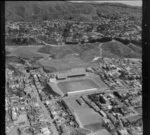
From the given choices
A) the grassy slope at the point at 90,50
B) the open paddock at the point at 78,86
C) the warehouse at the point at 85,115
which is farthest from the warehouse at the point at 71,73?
the grassy slope at the point at 90,50

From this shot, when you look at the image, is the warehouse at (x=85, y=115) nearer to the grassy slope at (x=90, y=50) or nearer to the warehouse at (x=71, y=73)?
the warehouse at (x=71, y=73)

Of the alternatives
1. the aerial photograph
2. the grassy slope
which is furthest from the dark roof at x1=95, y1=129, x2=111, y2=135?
the grassy slope

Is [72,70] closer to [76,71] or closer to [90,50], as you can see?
[76,71]

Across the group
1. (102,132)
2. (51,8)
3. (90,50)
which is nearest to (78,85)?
(102,132)

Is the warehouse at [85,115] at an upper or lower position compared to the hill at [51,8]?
lower

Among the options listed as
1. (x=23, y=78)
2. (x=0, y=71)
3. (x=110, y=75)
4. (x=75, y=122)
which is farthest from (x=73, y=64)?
(x=0, y=71)

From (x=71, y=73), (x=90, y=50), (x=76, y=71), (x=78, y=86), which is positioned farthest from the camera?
(x=90, y=50)

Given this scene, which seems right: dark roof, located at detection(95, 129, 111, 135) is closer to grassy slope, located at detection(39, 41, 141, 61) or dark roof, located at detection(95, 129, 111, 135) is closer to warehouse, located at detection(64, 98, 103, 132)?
warehouse, located at detection(64, 98, 103, 132)
